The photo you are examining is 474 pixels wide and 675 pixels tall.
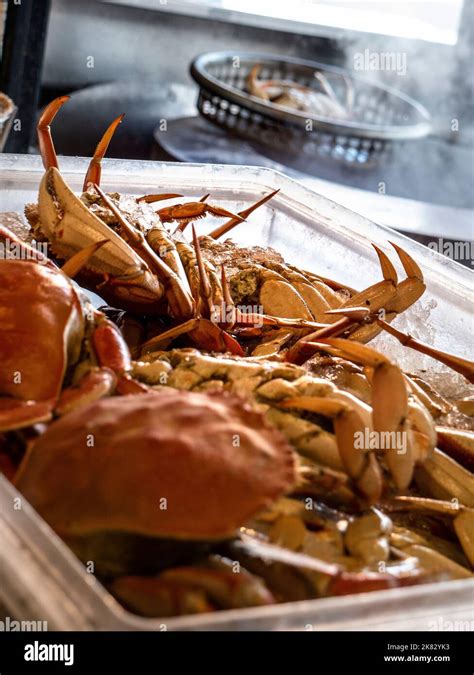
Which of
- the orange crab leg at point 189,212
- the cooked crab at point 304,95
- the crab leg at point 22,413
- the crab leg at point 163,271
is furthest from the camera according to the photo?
the cooked crab at point 304,95

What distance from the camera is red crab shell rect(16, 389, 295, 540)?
1027mm

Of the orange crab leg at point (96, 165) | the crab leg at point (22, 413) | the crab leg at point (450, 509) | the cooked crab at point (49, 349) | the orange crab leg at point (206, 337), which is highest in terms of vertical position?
the orange crab leg at point (96, 165)

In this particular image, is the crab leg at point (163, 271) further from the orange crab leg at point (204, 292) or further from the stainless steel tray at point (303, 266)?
the stainless steel tray at point (303, 266)

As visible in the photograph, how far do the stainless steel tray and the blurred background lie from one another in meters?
0.49

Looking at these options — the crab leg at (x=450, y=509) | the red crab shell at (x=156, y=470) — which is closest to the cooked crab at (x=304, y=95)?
the crab leg at (x=450, y=509)

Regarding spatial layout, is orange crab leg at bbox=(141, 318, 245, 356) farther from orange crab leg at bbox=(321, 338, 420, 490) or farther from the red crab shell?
the red crab shell

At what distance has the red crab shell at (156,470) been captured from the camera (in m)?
1.03

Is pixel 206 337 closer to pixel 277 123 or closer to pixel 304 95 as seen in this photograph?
pixel 277 123

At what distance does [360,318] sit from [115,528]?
0.79 meters

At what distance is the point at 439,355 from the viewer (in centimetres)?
167

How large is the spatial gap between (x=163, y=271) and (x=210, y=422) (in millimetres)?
665

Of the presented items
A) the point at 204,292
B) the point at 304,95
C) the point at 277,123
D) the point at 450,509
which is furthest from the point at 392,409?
the point at 304,95
